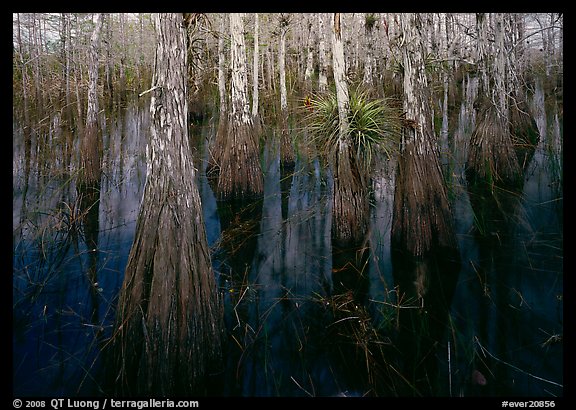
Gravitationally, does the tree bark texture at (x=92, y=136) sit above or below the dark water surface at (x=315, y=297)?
above

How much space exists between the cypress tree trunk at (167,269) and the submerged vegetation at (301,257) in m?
0.01

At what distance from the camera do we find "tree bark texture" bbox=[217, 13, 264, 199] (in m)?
7.54

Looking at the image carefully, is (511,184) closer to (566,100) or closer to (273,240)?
(566,100)

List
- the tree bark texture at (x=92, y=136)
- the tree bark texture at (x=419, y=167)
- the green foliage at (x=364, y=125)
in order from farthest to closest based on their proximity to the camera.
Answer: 1. the tree bark texture at (x=92, y=136)
2. the green foliage at (x=364, y=125)
3. the tree bark texture at (x=419, y=167)

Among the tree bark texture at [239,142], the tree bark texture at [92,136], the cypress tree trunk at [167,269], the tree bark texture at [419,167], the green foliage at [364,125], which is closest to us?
the cypress tree trunk at [167,269]

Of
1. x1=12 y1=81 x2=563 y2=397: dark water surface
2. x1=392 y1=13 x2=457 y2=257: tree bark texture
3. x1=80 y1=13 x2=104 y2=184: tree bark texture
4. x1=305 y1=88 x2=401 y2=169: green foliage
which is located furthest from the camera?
x1=80 y1=13 x2=104 y2=184: tree bark texture

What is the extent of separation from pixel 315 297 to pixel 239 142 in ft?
12.8

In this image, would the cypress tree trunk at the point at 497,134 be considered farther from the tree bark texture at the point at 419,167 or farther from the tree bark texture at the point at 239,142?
the tree bark texture at the point at 239,142

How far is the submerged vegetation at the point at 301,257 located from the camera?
2.89 m

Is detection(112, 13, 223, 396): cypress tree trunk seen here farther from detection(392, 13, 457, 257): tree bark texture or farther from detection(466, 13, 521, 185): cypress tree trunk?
detection(466, 13, 521, 185): cypress tree trunk

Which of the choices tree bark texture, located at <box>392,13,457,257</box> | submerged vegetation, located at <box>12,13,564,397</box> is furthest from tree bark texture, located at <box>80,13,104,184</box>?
tree bark texture, located at <box>392,13,457,257</box>

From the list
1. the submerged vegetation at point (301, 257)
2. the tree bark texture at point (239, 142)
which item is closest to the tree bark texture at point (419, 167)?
the submerged vegetation at point (301, 257)

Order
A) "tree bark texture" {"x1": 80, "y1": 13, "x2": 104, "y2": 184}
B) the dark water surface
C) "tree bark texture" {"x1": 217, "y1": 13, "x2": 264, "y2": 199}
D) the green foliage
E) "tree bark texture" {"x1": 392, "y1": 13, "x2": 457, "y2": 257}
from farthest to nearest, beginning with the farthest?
"tree bark texture" {"x1": 80, "y1": 13, "x2": 104, "y2": 184} < "tree bark texture" {"x1": 217, "y1": 13, "x2": 264, "y2": 199} < the green foliage < "tree bark texture" {"x1": 392, "y1": 13, "x2": 457, "y2": 257} < the dark water surface

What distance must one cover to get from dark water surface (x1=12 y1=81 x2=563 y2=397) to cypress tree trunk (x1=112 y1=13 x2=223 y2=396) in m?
0.49
